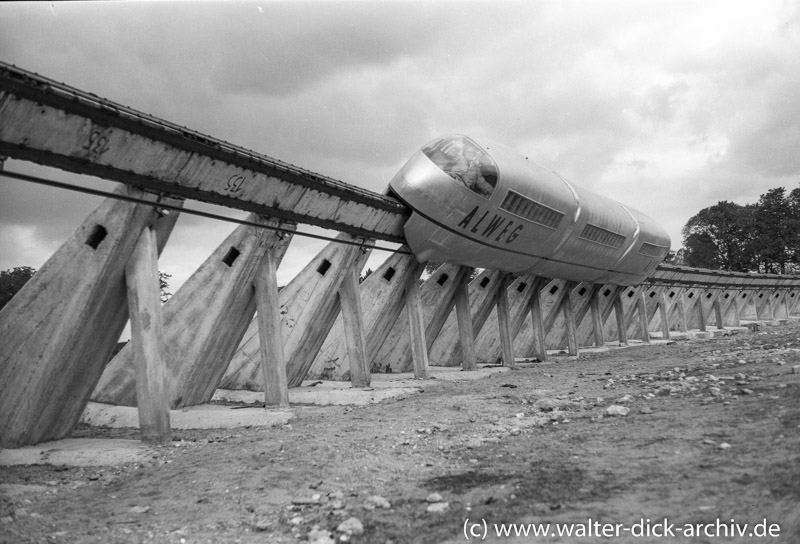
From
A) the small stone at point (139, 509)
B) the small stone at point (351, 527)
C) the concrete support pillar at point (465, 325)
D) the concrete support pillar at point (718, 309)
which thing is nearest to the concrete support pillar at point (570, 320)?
the concrete support pillar at point (465, 325)

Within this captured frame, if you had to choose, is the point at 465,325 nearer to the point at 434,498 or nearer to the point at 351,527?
the point at 434,498

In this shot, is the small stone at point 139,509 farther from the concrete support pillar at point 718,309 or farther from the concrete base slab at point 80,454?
the concrete support pillar at point 718,309

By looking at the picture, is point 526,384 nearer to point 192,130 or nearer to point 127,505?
point 192,130

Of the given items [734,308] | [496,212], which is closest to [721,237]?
[734,308]

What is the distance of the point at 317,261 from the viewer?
549 inches

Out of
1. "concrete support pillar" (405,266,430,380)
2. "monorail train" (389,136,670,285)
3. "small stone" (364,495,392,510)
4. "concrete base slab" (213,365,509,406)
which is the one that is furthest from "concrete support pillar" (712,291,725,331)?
"small stone" (364,495,392,510)

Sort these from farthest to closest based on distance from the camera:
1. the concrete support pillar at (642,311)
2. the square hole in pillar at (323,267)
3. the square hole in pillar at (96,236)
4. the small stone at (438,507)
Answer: the concrete support pillar at (642,311)
the square hole in pillar at (323,267)
the square hole in pillar at (96,236)
the small stone at (438,507)

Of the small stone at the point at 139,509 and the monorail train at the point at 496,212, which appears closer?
the small stone at the point at 139,509

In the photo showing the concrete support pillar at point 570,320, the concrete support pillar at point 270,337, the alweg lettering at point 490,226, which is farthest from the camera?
the concrete support pillar at point 570,320

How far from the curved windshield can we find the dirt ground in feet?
23.4

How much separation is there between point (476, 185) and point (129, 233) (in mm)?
8658

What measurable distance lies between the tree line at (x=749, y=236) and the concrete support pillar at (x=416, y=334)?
68.0 meters

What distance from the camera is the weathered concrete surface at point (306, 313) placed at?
13602 mm

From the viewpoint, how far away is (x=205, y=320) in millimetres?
10672
